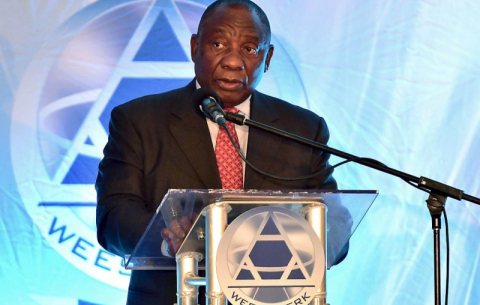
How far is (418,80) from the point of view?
11.9 ft

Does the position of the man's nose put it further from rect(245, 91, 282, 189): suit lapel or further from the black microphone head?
the black microphone head

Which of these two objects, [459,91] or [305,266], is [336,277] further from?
[305,266]

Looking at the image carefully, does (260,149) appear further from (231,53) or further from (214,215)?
(214,215)

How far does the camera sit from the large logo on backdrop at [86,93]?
11.3 ft

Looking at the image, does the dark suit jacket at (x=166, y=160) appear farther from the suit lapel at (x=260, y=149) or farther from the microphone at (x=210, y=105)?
the microphone at (x=210, y=105)

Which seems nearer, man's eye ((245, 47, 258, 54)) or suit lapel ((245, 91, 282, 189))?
suit lapel ((245, 91, 282, 189))

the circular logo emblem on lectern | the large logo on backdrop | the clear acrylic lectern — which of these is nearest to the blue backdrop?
the large logo on backdrop

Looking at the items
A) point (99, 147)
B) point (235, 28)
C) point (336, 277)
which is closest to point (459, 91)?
point (336, 277)

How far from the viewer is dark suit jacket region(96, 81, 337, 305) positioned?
251cm

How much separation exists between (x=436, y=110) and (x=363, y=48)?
0.46 meters

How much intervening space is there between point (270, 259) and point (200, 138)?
3.67 feet

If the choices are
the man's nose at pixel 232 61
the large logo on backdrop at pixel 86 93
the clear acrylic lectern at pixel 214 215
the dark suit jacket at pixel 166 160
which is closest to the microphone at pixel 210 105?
the clear acrylic lectern at pixel 214 215

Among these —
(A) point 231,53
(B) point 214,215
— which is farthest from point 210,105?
(A) point 231,53

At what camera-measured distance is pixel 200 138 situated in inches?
106
